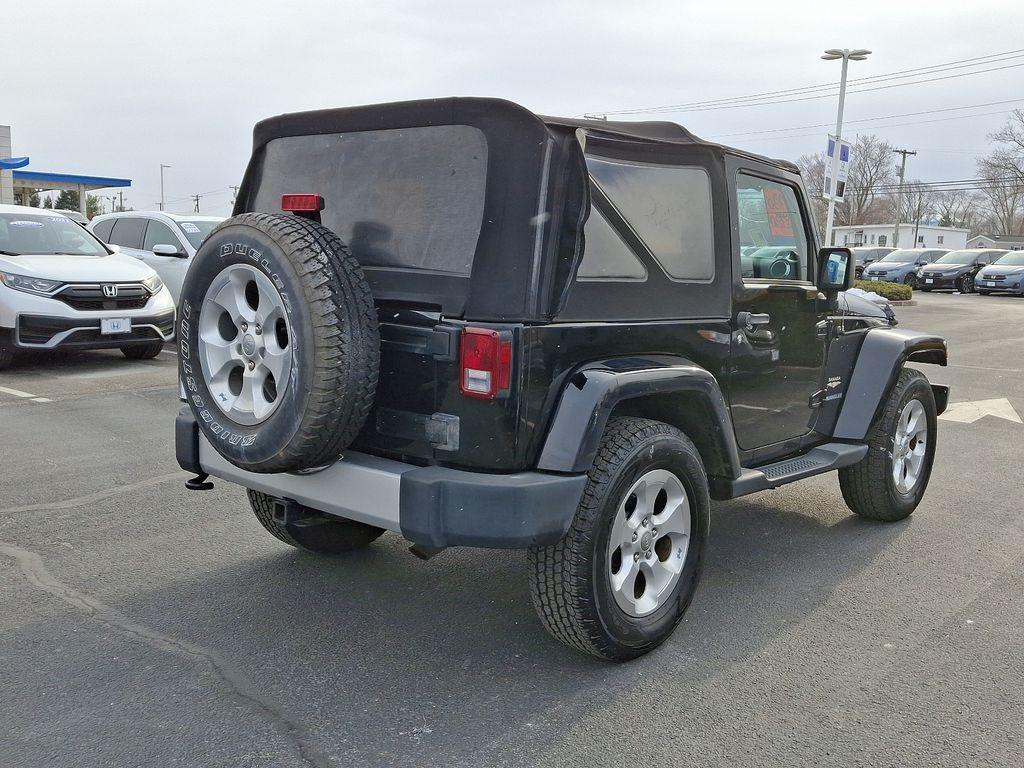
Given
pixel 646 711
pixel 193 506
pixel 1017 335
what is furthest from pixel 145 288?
pixel 1017 335

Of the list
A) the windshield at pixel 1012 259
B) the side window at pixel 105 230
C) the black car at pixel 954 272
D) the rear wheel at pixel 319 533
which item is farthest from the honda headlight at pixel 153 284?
the windshield at pixel 1012 259

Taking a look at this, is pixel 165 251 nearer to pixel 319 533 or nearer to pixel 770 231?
pixel 319 533

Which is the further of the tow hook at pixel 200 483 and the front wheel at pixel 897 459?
the front wheel at pixel 897 459

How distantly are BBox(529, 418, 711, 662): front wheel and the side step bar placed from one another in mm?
353

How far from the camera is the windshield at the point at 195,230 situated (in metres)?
12.4

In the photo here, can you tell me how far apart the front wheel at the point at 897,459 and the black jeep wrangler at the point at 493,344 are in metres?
1.41

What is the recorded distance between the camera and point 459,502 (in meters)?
3.07

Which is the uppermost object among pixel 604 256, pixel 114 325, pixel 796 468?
pixel 604 256

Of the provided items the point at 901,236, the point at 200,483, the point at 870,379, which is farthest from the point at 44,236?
the point at 901,236

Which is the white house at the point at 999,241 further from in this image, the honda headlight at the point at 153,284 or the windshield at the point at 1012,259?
the honda headlight at the point at 153,284

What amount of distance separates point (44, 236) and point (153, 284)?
1.39 m

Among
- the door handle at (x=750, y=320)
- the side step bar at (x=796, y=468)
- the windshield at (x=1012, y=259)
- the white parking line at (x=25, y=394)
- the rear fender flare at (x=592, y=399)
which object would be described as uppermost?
the windshield at (x=1012, y=259)

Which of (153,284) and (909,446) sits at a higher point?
(153,284)

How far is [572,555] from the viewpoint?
321 centimetres
